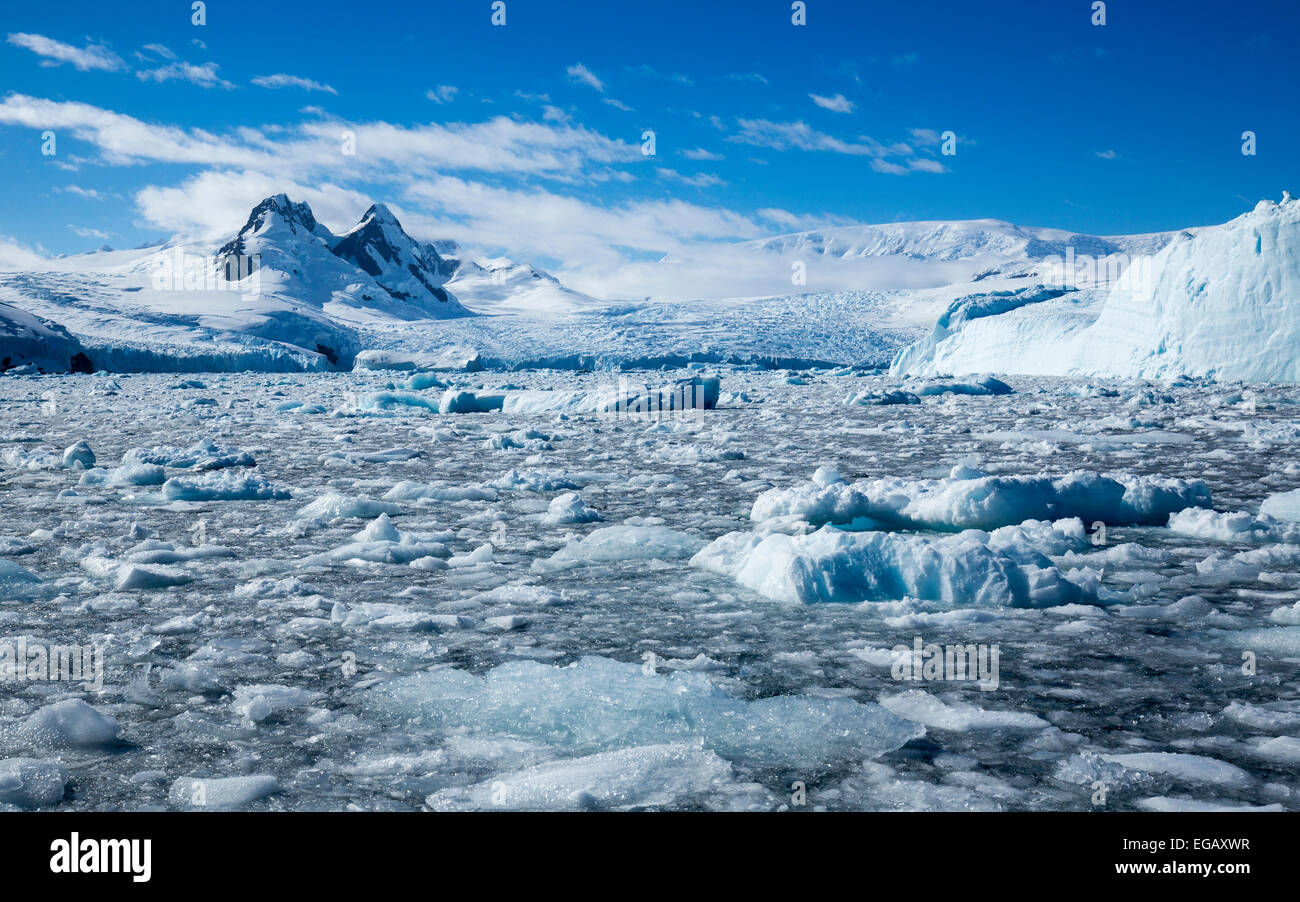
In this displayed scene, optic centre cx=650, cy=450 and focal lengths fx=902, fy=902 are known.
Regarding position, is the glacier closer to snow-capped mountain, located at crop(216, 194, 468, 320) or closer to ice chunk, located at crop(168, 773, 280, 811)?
ice chunk, located at crop(168, 773, 280, 811)

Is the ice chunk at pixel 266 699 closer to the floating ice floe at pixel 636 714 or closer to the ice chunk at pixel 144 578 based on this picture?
the floating ice floe at pixel 636 714

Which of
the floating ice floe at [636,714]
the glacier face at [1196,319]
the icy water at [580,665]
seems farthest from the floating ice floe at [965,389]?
the floating ice floe at [636,714]

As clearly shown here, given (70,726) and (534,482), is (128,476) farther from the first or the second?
(70,726)

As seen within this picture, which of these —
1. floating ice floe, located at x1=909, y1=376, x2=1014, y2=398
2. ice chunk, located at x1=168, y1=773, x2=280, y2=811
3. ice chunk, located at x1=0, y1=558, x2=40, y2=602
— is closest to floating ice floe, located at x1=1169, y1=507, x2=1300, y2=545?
ice chunk, located at x1=168, y1=773, x2=280, y2=811

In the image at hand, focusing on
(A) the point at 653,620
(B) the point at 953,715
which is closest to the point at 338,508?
(A) the point at 653,620
